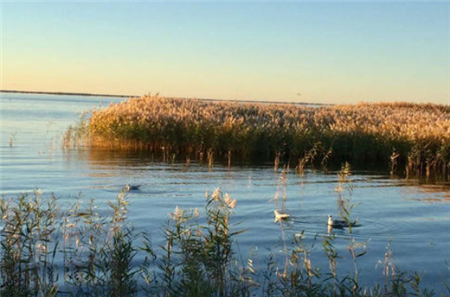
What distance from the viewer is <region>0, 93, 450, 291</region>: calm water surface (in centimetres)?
920

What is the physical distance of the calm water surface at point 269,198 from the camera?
920 cm

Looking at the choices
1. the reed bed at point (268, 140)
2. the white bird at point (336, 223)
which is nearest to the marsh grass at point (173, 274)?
the white bird at point (336, 223)

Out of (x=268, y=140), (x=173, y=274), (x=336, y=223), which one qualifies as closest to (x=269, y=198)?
(x=336, y=223)

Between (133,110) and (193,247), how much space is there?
64.1 feet

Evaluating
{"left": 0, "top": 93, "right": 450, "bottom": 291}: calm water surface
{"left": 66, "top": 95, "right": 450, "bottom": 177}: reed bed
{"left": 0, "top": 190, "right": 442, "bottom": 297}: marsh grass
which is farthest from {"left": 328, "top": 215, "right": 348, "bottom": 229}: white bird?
{"left": 66, "top": 95, "right": 450, "bottom": 177}: reed bed

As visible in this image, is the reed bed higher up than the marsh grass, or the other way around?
the reed bed

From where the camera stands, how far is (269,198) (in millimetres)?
13727

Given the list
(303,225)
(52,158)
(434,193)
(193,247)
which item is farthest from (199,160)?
(193,247)

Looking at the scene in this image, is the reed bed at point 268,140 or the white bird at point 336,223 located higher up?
the reed bed at point 268,140

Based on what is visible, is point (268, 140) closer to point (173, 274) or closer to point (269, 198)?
point (269, 198)

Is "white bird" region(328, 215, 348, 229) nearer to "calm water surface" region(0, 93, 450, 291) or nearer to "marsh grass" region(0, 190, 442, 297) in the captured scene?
"calm water surface" region(0, 93, 450, 291)

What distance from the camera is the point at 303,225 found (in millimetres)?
10789

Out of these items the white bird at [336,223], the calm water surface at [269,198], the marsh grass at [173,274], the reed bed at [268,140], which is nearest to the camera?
the marsh grass at [173,274]

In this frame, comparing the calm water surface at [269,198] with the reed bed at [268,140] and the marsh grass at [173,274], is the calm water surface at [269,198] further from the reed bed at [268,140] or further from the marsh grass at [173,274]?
the reed bed at [268,140]
